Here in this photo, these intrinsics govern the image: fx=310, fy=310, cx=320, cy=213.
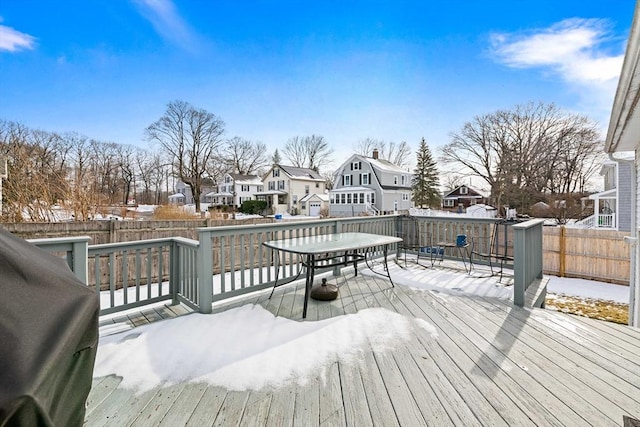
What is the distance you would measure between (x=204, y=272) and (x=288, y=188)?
2757 cm

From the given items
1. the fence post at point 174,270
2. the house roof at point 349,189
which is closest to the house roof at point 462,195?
the house roof at point 349,189

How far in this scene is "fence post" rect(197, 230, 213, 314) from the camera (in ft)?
10.6

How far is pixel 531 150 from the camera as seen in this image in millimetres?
22625

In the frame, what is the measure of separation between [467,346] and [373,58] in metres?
8.62

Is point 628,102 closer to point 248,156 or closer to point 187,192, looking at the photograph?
point 248,156

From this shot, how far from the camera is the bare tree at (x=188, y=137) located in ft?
85.6

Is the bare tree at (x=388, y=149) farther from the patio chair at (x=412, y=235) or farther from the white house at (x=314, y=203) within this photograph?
the patio chair at (x=412, y=235)

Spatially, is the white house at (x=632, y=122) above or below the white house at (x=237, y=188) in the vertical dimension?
below

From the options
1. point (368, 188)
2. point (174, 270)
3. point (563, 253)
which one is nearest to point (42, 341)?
point (174, 270)

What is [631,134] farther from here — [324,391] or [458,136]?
[458,136]

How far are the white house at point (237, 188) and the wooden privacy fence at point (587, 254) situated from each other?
30333 mm

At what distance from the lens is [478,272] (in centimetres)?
518

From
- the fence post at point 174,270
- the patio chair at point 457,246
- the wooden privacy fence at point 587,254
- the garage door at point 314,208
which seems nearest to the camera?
the fence post at point 174,270

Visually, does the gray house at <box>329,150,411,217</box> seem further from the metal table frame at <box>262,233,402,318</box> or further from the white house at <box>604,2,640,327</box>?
the metal table frame at <box>262,233,402,318</box>
